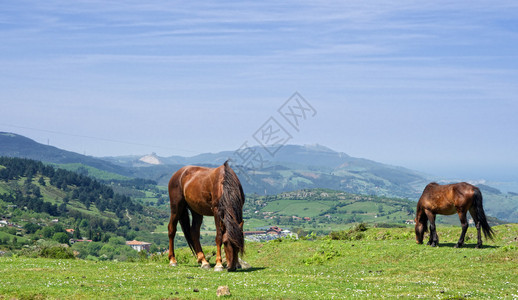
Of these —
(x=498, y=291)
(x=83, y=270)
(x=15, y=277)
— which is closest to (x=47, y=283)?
(x=15, y=277)

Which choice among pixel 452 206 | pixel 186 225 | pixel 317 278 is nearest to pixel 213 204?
pixel 186 225

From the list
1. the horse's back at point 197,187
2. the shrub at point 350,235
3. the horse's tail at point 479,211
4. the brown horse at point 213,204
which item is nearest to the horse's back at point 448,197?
the horse's tail at point 479,211

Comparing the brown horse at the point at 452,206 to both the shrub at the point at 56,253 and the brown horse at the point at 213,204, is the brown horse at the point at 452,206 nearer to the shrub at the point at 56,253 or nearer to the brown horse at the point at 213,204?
the brown horse at the point at 213,204

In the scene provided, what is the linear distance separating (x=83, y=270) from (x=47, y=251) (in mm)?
11833

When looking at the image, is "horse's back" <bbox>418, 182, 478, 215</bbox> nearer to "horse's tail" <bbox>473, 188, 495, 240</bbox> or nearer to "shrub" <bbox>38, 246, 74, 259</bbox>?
"horse's tail" <bbox>473, 188, 495, 240</bbox>

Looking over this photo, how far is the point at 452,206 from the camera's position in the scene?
2827 centimetres

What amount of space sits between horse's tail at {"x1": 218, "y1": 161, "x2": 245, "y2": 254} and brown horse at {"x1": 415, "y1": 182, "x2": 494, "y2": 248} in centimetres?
1377

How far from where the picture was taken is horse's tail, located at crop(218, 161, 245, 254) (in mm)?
20094

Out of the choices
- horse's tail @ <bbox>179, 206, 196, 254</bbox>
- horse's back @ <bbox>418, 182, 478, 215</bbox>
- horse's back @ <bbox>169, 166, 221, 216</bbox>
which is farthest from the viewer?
horse's back @ <bbox>418, 182, 478, 215</bbox>

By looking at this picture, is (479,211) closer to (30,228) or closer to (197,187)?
(197,187)

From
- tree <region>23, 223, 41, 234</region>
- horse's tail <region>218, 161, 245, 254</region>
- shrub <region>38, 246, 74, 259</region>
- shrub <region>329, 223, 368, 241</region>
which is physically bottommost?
tree <region>23, 223, 41, 234</region>

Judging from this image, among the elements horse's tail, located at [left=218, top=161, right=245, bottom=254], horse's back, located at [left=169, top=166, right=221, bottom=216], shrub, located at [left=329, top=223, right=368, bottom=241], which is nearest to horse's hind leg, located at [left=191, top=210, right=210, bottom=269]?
horse's back, located at [left=169, top=166, right=221, bottom=216]

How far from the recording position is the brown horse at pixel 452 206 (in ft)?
89.8

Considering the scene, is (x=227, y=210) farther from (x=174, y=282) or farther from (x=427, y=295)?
(x=427, y=295)
